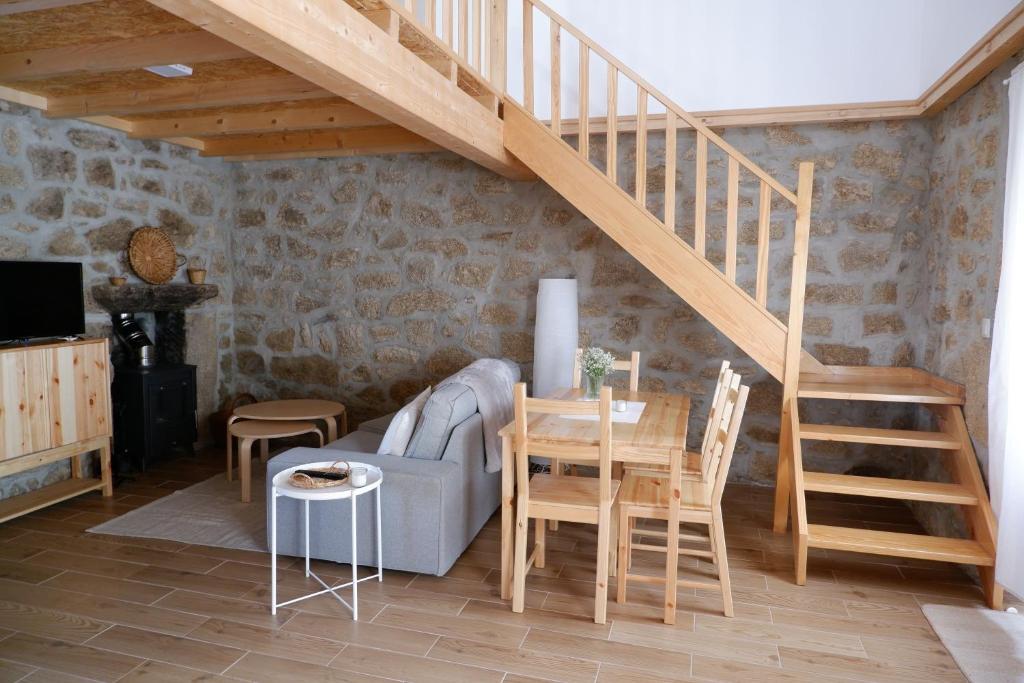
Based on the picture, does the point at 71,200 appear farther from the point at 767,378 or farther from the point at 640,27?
the point at 767,378

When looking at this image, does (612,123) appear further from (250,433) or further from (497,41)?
(250,433)

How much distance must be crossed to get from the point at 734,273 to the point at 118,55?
10.3ft

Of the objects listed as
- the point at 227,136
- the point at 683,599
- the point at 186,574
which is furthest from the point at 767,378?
the point at 227,136

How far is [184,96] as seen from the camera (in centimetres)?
365

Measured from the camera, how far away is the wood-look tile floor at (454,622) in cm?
236

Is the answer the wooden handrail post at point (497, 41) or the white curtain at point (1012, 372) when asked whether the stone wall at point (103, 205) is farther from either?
the white curtain at point (1012, 372)

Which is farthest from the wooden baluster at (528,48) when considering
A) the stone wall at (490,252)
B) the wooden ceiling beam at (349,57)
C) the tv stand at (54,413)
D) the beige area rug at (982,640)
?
the beige area rug at (982,640)

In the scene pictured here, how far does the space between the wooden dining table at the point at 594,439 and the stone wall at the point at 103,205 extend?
3022 millimetres

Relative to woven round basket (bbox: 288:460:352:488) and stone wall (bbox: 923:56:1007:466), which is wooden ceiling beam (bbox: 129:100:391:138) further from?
stone wall (bbox: 923:56:1007:466)

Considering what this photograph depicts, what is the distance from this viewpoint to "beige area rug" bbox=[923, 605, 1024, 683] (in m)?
2.36

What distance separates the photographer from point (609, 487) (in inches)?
102

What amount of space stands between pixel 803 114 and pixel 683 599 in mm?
2872

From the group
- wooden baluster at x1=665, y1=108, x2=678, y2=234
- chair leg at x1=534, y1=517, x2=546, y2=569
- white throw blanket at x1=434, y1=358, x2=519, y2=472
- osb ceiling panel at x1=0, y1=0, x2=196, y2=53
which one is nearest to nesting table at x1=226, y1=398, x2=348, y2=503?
white throw blanket at x1=434, y1=358, x2=519, y2=472

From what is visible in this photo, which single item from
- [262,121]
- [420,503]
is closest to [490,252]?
[262,121]
